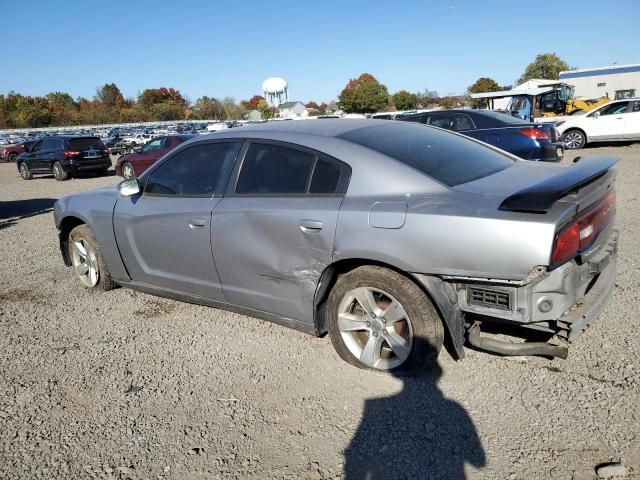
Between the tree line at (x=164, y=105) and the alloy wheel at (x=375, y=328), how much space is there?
231 feet

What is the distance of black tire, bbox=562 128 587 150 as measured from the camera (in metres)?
15.9

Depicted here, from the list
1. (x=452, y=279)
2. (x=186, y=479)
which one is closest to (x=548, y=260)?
(x=452, y=279)

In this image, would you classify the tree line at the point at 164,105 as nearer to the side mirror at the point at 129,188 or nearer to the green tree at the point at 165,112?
the green tree at the point at 165,112

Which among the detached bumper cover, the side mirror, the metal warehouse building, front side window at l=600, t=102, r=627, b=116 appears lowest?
the detached bumper cover

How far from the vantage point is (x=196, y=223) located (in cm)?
362

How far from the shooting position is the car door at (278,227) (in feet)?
10.1

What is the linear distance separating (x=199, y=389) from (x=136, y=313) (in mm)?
1589

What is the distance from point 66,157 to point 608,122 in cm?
1817

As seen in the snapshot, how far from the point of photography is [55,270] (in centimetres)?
584

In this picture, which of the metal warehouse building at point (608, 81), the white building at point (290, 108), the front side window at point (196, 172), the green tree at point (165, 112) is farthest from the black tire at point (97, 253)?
the green tree at point (165, 112)

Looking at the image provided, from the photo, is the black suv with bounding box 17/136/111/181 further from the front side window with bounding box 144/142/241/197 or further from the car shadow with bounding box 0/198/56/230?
the front side window with bounding box 144/142/241/197

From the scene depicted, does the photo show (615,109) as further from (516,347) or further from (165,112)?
(165,112)

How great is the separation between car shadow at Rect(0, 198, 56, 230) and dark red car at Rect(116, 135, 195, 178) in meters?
3.68

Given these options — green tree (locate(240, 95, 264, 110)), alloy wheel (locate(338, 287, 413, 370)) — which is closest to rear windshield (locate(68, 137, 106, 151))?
alloy wheel (locate(338, 287, 413, 370))
